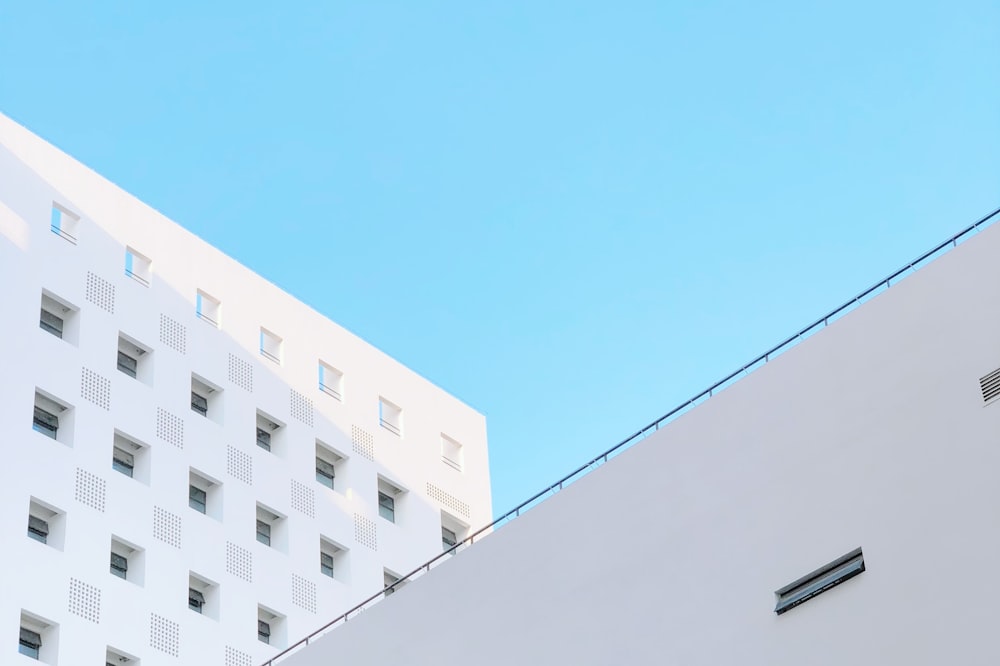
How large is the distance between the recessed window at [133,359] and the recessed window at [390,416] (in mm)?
8037

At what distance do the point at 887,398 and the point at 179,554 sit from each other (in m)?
21.2

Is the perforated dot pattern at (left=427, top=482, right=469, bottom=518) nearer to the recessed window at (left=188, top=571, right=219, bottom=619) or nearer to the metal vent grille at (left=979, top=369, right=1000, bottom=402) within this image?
the recessed window at (left=188, top=571, right=219, bottom=619)

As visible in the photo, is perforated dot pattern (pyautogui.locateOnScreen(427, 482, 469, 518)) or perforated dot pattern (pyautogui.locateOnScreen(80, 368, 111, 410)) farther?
perforated dot pattern (pyautogui.locateOnScreen(427, 482, 469, 518))

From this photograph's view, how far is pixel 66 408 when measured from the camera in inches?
1324

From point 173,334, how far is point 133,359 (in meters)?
1.29

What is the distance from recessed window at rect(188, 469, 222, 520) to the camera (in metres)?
35.7

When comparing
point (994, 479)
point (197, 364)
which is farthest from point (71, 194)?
point (994, 479)

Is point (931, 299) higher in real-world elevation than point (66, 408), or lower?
lower

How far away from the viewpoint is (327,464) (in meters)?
40.3

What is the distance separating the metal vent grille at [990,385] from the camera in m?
15.3

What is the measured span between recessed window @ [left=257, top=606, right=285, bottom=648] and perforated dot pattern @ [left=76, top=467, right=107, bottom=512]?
4.63 meters

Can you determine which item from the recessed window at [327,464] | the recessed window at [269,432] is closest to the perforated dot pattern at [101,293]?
the recessed window at [269,432]

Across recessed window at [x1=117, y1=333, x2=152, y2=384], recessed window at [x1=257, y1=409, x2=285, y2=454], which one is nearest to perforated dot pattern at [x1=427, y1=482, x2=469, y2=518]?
recessed window at [x1=257, y1=409, x2=285, y2=454]

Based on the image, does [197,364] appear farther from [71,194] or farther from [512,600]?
[512,600]
